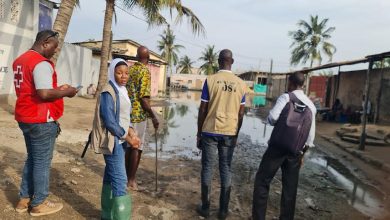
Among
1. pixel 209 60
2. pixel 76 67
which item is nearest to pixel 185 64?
pixel 209 60

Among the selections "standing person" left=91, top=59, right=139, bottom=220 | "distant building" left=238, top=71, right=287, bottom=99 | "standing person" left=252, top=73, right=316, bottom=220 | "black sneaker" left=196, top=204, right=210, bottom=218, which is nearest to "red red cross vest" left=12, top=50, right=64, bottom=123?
"standing person" left=91, top=59, right=139, bottom=220

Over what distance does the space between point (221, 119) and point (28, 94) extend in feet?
6.64

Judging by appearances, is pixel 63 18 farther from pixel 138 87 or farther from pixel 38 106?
pixel 38 106

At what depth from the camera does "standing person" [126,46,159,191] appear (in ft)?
15.3

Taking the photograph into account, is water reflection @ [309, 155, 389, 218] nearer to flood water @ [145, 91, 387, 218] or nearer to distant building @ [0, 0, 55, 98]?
flood water @ [145, 91, 387, 218]

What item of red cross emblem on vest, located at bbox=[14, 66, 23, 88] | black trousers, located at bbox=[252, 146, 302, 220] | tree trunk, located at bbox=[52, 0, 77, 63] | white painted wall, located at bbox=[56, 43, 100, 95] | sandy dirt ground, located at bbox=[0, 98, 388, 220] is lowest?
sandy dirt ground, located at bbox=[0, 98, 388, 220]

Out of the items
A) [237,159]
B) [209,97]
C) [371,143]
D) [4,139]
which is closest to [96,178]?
[209,97]

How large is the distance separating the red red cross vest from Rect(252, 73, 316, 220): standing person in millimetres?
2273

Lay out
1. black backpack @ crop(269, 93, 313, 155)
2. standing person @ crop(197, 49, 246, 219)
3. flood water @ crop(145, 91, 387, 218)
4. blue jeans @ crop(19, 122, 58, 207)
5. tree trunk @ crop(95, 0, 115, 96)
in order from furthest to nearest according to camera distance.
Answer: tree trunk @ crop(95, 0, 115, 96) → flood water @ crop(145, 91, 387, 218) → standing person @ crop(197, 49, 246, 219) → black backpack @ crop(269, 93, 313, 155) → blue jeans @ crop(19, 122, 58, 207)

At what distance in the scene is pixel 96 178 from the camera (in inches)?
206

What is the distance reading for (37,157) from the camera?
137 inches

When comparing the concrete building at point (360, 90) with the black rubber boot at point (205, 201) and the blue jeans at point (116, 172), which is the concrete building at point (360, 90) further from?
the blue jeans at point (116, 172)

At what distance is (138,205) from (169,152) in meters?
3.75

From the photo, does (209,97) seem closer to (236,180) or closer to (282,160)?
(282,160)
